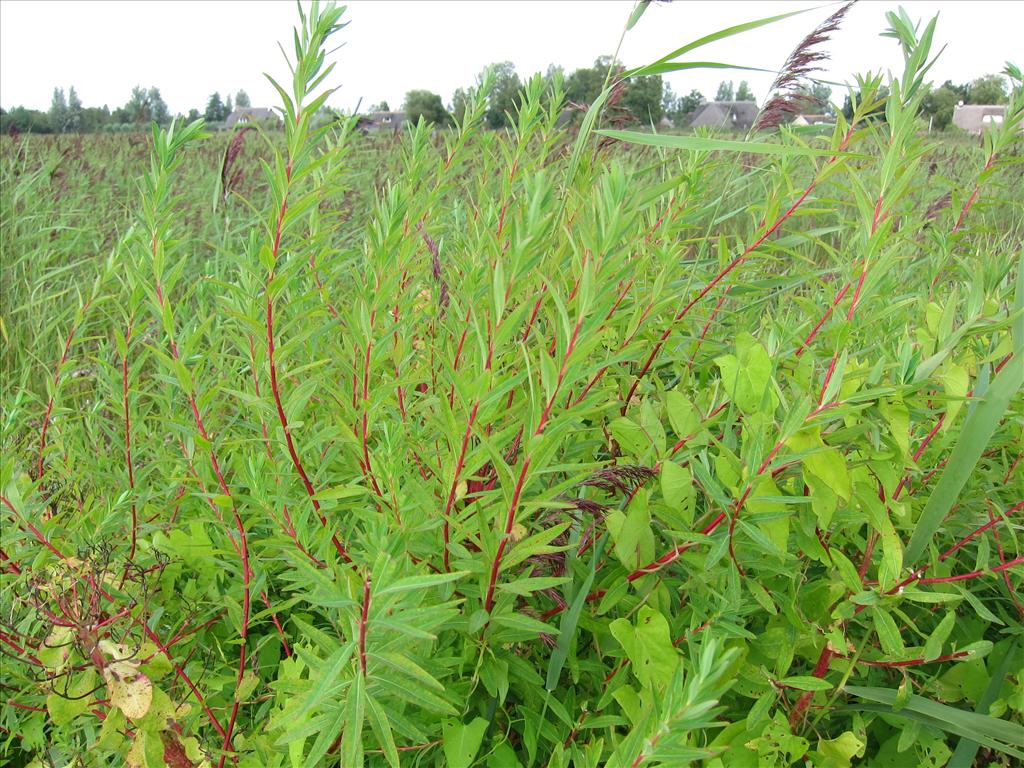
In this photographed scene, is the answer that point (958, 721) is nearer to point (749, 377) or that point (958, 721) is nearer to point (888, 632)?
point (888, 632)

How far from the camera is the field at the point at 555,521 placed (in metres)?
1.00

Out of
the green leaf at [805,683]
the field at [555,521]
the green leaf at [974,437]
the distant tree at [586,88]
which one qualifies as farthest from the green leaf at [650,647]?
the distant tree at [586,88]

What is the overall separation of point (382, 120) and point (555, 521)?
483 centimetres

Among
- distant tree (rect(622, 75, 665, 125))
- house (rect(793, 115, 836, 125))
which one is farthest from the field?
distant tree (rect(622, 75, 665, 125))

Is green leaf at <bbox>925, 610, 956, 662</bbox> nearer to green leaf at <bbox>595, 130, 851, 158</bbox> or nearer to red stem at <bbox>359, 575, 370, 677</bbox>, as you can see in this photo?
green leaf at <bbox>595, 130, 851, 158</bbox>

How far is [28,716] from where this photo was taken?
1.57m

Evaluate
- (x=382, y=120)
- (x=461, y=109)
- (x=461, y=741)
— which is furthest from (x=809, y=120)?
(x=382, y=120)

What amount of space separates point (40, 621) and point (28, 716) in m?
0.30

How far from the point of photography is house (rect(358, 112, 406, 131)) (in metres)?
2.20

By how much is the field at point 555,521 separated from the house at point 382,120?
63 centimetres

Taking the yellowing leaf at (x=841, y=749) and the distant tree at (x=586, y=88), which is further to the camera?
the distant tree at (x=586, y=88)

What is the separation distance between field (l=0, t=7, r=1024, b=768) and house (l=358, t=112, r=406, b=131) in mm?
630

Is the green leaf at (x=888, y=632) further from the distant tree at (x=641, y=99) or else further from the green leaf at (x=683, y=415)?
the distant tree at (x=641, y=99)

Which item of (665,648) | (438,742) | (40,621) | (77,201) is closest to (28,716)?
(40,621)
